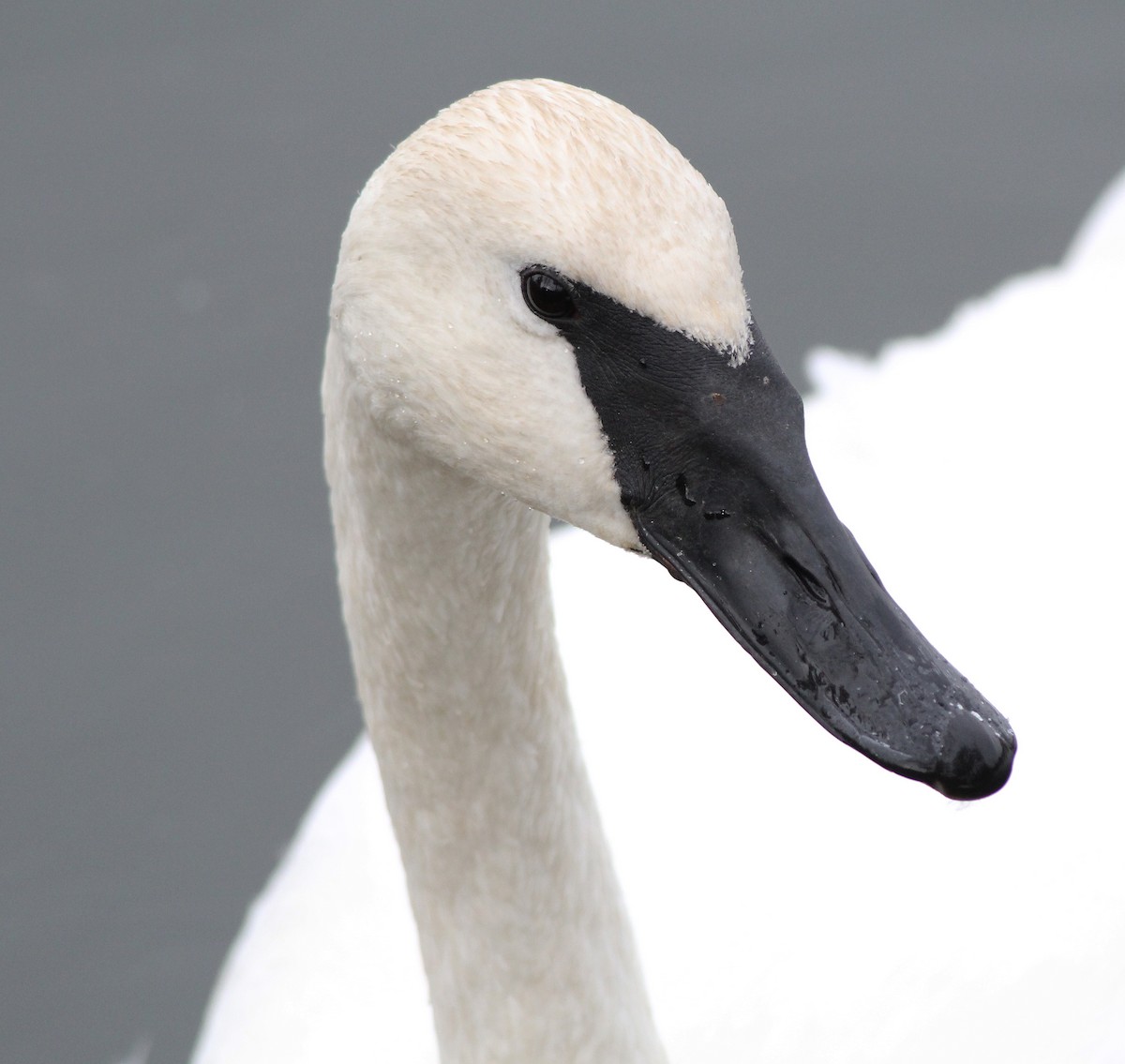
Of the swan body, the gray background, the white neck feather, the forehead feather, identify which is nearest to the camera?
the forehead feather

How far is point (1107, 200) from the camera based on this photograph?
21.1ft

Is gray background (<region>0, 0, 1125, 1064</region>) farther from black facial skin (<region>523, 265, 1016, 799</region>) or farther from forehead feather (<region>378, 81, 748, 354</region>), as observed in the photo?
forehead feather (<region>378, 81, 748, 354</region>)

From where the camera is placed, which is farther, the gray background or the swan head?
the gray background

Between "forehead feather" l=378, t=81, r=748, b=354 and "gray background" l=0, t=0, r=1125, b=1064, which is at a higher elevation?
"gray background" l=0, t=0, r=1125, b=1064

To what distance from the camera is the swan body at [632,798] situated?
8.30 feet

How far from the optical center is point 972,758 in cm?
234

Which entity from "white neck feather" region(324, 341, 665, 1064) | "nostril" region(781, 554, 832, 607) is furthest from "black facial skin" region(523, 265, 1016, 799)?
"white neck feather" region(324, 341, 665, 1064)

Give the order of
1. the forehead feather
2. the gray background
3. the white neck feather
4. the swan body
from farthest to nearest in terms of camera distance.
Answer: the gray background < the white neck feather < the swan body < the forehead feather

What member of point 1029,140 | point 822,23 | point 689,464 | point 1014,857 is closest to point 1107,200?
point 1029,140

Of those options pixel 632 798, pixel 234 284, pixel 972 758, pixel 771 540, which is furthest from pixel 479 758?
pixel 234 284

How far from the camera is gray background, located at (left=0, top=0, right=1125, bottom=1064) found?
616 centimetres

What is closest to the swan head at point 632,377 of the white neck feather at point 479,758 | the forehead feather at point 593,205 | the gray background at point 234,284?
the forehead feather at point 593,205

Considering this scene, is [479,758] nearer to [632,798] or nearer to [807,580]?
[807,580]

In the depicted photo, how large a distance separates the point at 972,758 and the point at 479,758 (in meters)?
1.07
